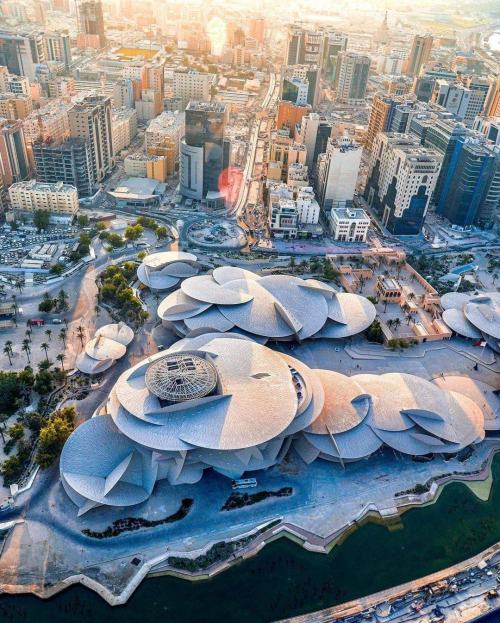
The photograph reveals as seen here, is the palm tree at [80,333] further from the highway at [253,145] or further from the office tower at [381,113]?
the office tower at [381,113]

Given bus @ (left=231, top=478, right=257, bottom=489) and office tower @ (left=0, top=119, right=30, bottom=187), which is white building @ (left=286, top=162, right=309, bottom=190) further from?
bus @ (left=231, top=478, right=257, bottom=489)

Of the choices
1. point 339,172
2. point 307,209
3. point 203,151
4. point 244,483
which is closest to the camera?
point 244,483

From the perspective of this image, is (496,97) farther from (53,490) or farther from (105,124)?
(53,490)

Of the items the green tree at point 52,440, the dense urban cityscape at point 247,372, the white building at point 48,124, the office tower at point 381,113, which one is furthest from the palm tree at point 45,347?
the office tower at point 381,113

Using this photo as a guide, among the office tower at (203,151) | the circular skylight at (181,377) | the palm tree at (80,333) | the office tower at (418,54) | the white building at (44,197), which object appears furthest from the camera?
the office tower at (418,54)

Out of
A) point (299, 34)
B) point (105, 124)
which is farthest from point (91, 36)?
point (105, 124)

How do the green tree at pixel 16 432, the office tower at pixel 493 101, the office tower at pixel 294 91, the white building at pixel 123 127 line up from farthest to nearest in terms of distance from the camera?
the office tower at pixel 493 101 < the office tower at pixel 294 91 < the white building at pixel 123 127 < the green tree at pixel 16 432

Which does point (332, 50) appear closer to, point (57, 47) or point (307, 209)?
point (57, 47)

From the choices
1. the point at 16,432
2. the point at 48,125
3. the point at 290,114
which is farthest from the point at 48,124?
the point at 16,432
